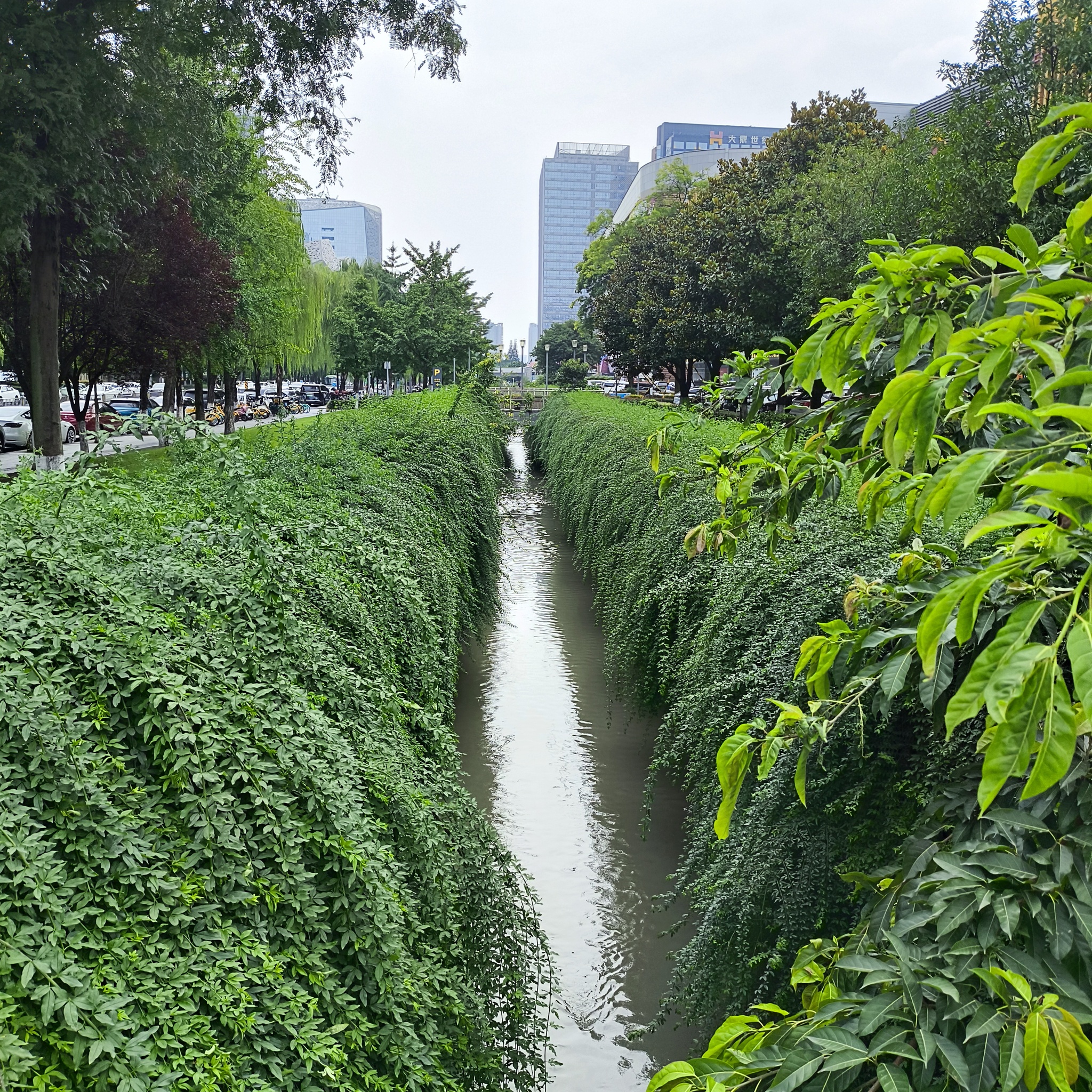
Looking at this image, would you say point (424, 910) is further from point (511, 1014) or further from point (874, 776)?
point (874, 776)

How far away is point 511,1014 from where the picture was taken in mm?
3387

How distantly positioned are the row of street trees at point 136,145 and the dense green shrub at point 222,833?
5.74 meters

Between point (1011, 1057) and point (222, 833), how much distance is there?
1.78 m

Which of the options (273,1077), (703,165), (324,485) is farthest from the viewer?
(703,165)

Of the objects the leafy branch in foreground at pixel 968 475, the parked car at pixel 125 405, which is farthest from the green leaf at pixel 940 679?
the parked car at pixel 125 405

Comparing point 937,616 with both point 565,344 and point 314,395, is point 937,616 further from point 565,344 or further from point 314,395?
point 565,344

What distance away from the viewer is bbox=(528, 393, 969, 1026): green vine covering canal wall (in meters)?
3.20

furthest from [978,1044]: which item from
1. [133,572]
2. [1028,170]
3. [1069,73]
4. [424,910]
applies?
[1069,73]

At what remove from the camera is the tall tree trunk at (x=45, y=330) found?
40.4 ft

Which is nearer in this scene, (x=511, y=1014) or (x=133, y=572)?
(x=133, y=572)

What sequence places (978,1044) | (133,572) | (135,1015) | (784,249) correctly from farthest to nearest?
(784,249) → (133,572) → (135,1015) → (978,1044)

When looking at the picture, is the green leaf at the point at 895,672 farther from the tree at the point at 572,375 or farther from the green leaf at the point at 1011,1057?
the tree at the point at 572,375

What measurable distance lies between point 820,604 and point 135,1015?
2.93 m

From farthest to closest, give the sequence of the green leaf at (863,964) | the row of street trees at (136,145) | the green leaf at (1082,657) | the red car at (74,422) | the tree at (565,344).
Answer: the tree at (565,344), the red car at (74,422), the row of street trees at (136,145), the green leaf at (863,964), the green leaf at (1082,657)
